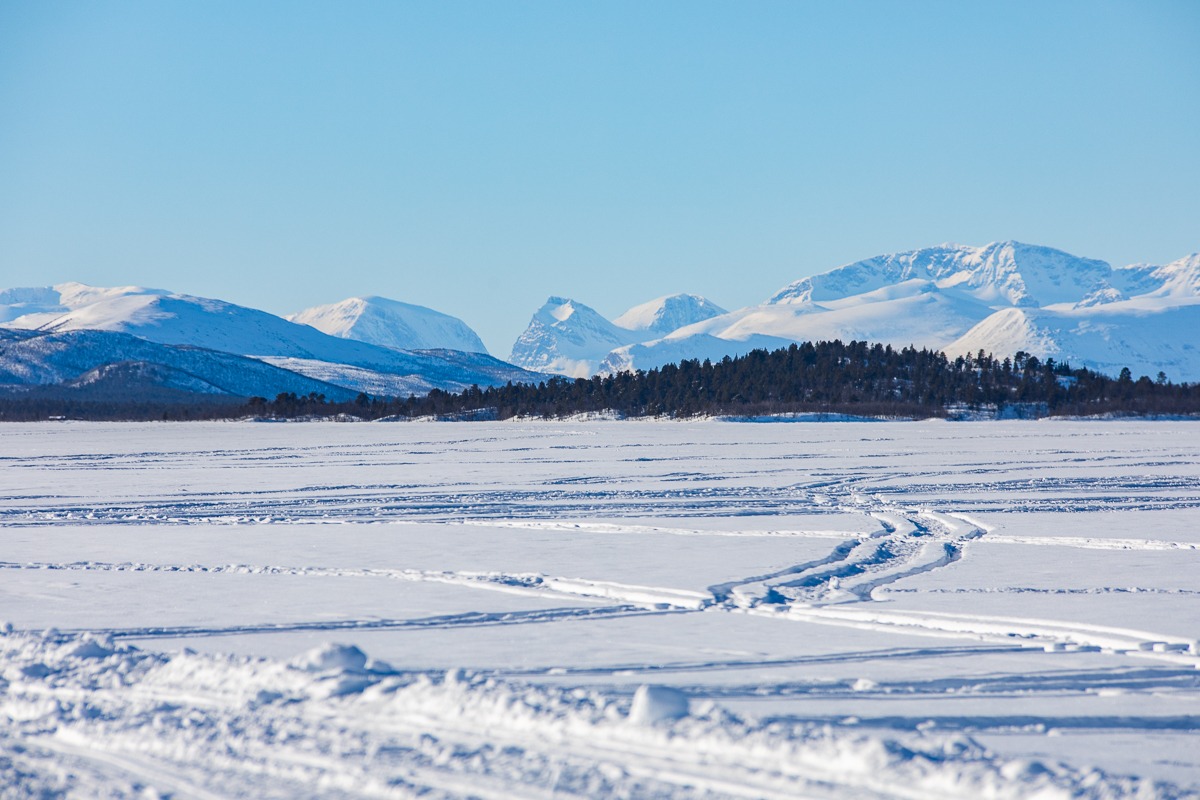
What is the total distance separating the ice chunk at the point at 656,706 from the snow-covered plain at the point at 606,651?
0.07ft

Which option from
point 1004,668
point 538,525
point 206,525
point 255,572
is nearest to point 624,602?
point 1004,668

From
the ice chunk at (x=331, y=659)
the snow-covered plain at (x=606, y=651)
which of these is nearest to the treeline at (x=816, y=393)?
the snow-covered plain at (x=606, y=651)

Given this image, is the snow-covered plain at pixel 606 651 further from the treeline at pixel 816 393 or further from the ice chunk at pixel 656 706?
the treeline at pixel 816 393

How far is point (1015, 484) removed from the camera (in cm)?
2117

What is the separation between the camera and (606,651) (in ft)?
24.0

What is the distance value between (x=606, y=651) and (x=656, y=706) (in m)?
1.74

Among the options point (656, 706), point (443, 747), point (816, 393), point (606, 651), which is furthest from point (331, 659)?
point (816, 393)

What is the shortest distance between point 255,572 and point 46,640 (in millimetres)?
3504

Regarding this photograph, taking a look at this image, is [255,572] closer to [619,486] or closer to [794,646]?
[794,646]

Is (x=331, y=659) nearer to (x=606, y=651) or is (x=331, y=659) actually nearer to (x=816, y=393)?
(x=606, y=651)

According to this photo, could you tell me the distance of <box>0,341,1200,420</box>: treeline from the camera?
94750 millimetres

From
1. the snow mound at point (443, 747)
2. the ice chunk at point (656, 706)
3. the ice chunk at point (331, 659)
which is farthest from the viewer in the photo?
the ice chunk at point (331, 659)

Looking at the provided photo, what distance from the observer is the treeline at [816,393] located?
94750 millimetres

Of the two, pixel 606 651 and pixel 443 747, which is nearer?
pixel 443 747
